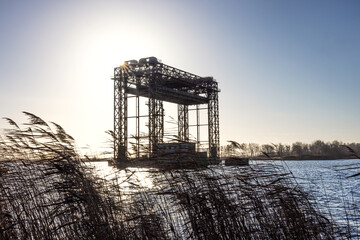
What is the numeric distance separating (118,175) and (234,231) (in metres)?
2.58

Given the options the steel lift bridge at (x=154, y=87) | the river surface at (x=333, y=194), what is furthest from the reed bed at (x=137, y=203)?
the steel lift bridge at (x=154, y=87)

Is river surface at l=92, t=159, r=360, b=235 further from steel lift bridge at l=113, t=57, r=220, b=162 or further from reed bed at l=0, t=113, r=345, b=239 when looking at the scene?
steel lift bridge at l=113, t=57, r=220, b=162

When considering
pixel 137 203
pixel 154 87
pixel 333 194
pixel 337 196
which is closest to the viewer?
pixel 137 203

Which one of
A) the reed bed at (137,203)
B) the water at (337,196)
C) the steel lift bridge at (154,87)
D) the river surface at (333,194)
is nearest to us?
the reed bed at (137,203)

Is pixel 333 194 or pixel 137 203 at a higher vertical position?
pixel 137 203

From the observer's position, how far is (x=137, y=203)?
22.3 feet

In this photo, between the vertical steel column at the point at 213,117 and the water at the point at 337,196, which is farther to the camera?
the vertical steel column at the point at 213,117

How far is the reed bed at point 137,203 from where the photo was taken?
5.68 m

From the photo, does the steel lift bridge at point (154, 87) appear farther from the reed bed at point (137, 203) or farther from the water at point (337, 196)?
the reed bed at point (137, 203)

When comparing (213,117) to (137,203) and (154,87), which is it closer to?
(154,87)

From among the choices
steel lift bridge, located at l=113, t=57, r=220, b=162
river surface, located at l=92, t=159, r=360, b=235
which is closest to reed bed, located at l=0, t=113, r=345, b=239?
river surface, located at l=92, t=159, r=360, b=235

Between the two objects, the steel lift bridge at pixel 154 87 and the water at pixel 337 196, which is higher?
the steel lift bridge at pixel 154 87

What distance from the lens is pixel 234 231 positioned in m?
5.83

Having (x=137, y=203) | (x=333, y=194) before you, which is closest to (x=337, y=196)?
(x=333, y=194)
